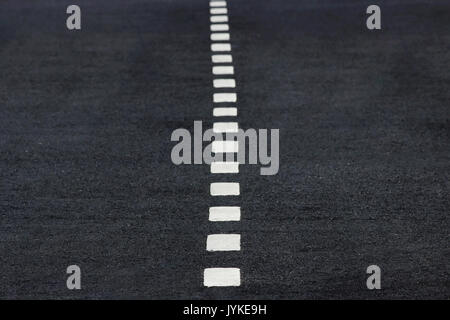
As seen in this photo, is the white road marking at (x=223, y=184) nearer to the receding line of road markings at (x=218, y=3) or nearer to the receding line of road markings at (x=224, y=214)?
the receding line of road markings at (x=224, y=214)

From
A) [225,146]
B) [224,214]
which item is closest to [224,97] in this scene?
[225,146]

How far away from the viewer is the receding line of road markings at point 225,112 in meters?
21.3

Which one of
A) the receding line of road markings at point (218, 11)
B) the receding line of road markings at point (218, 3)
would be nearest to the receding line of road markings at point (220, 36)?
the receding line of road markings at point (218, 11)

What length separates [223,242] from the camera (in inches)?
596

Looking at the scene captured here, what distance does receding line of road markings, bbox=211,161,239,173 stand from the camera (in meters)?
18.1

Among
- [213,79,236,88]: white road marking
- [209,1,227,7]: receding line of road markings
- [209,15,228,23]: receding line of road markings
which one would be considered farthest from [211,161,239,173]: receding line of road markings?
[209,1,227,7]: receding line of road markings

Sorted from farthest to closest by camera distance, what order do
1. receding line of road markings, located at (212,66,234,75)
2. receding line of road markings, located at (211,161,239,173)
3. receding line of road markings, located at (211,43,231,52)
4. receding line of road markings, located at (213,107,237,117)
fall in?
1. receding line of road markings, located at (211,43,231,52)
2. receding line of road markings, located at (212,66,234,75)
3. receding line of road markings, located at (213,107,237,117)
4. receding line of road markings, located at (211,161,239,173)

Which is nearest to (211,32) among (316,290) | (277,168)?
(277,168)

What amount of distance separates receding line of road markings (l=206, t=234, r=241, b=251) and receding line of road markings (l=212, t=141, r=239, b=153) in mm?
3859

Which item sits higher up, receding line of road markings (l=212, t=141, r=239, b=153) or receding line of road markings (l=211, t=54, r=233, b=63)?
receding line of road markings (l=211, t=54, r=233, b=63)

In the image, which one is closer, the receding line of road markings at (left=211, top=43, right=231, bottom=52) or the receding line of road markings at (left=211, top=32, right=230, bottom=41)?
the receding line of road markings at (left=211, top=43, right=231, bottom=52)

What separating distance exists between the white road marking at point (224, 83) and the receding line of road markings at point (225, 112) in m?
1.73

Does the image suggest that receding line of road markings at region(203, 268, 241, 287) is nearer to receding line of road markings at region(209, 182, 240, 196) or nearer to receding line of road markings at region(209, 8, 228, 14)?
receding line of road markings at region(209, 182, 240, 196)

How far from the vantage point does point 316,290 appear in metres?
13.6
